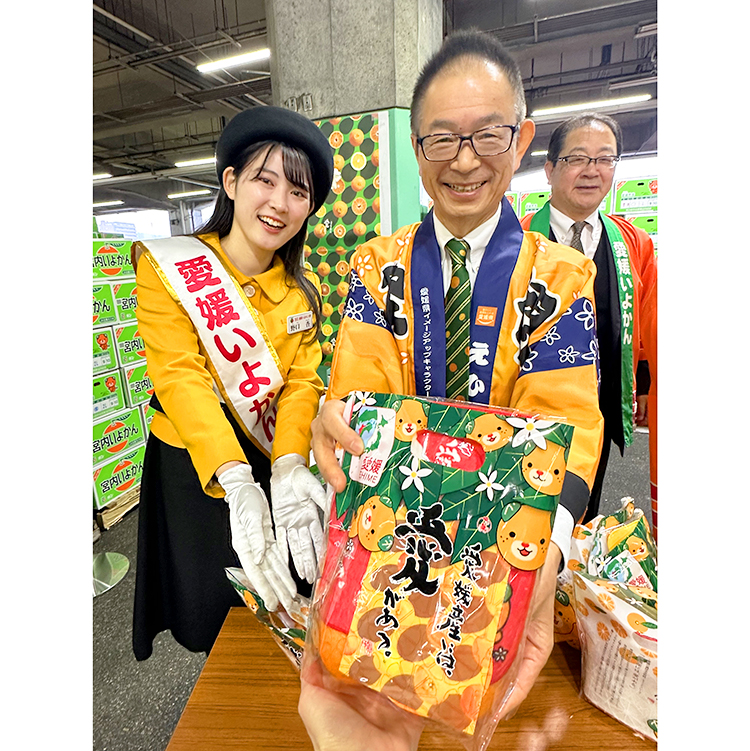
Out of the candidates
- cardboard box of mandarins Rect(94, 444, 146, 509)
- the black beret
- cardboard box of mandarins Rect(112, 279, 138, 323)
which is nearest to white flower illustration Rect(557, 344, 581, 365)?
the black beret

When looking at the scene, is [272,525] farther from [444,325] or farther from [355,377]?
[444,325]

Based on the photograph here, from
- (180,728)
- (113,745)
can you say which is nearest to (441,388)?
(180,728)

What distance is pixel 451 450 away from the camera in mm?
579

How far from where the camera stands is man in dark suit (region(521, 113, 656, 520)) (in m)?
1.49

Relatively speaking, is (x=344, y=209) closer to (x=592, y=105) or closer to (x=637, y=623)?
(x=637, y=623)

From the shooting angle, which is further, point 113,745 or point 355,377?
point 113,745

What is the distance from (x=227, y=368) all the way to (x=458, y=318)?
0.58m

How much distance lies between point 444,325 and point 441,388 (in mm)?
116

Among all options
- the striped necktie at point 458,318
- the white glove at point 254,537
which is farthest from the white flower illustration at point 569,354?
the white glove at point 254,537

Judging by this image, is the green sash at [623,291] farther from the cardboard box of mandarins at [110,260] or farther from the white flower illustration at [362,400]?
the cardboard box of mandarins at [110,260]

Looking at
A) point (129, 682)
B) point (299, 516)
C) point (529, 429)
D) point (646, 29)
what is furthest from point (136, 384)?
point (646, 29)

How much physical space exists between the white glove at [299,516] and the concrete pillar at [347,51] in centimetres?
168

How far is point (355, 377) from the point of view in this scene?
0.88m

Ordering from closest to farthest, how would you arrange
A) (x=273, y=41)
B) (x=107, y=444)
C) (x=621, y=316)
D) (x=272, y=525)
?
(x=272, y=525) < (x=621, y=316) < (x=273, y=41) < (x=107, y=444)
